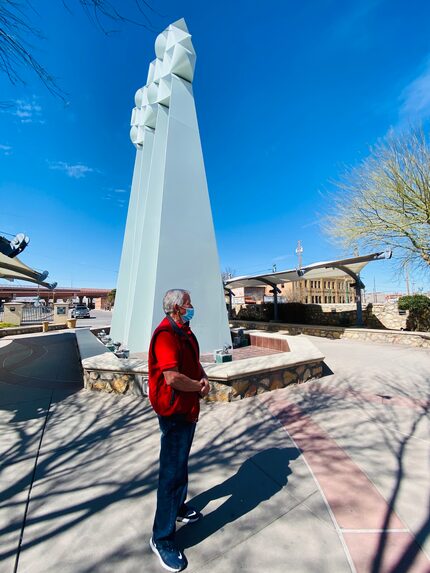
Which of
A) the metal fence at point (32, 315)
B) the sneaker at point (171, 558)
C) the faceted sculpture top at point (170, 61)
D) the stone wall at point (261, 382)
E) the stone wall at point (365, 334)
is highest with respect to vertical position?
the faceted sculpture top at point (170, 61)

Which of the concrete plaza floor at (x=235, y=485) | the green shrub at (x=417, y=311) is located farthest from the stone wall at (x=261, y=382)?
the green shrub at (x=417, y=311)

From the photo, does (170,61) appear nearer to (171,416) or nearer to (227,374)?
(227,374)

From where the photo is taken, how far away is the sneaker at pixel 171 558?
1.67m

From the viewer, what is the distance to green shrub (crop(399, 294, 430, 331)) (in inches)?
498

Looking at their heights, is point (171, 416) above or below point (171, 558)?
above

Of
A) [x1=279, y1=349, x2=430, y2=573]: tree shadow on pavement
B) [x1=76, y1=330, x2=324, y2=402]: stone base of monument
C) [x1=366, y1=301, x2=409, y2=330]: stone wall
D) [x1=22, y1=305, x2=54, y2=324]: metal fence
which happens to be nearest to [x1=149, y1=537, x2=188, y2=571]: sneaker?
[x1=279, y1=349, x2=430, y2=573]: tree shadow on pavement

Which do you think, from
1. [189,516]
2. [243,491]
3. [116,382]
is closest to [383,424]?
[243,491]

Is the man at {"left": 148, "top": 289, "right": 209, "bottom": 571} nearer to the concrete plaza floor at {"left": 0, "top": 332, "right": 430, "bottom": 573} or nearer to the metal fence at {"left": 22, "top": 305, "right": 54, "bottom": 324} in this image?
the concrete plaza floor at {"left": 0, "top": 332, "right": 430, "bottom": 573}

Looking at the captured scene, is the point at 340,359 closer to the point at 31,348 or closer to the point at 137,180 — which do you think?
the point at 137,180

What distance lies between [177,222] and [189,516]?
241 inches

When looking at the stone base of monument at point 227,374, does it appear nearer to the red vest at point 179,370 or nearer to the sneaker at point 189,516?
the sneaker at point 189,516

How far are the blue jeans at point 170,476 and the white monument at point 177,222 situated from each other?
4853 mm

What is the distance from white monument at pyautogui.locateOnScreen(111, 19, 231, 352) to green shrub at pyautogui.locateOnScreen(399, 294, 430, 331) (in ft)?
34.2

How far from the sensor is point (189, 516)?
2055 mm
